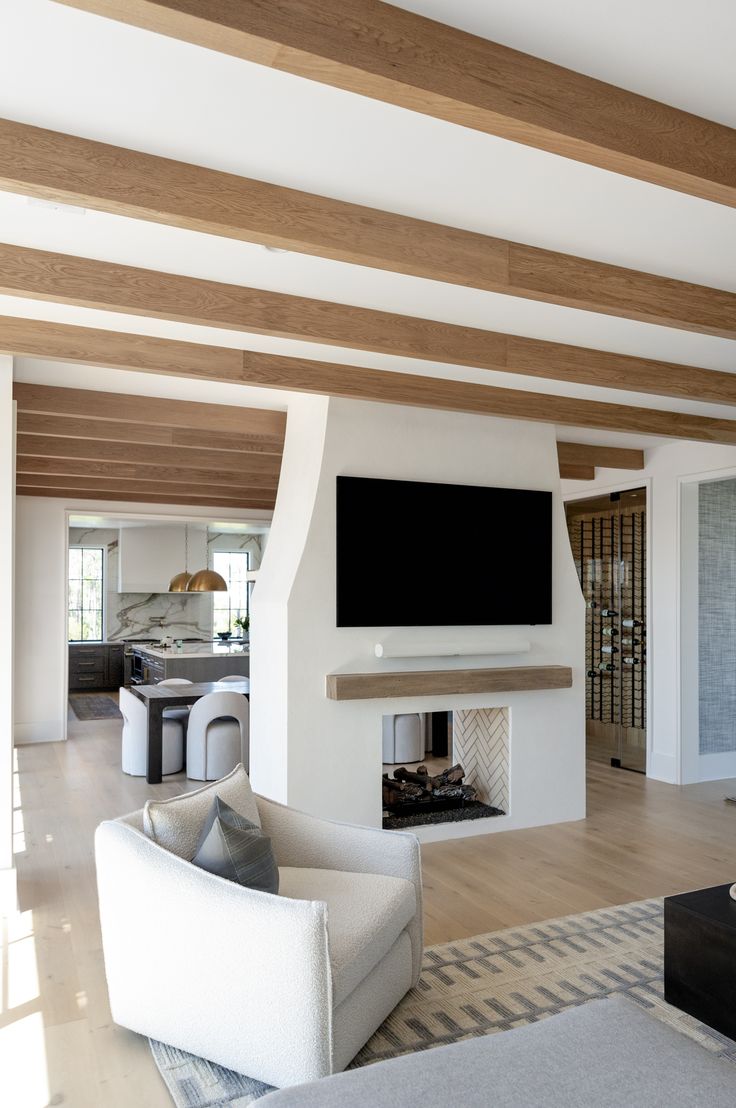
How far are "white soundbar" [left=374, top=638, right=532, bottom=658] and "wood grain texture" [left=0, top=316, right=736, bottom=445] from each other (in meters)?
1.35

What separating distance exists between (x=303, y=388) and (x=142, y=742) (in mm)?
3679

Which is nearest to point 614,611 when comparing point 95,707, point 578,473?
point 578,473

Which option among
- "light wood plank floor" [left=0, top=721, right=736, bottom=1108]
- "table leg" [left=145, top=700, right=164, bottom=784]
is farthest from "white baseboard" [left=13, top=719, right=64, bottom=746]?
"table leg" [left=145, top=700, right=164, bottom=784]

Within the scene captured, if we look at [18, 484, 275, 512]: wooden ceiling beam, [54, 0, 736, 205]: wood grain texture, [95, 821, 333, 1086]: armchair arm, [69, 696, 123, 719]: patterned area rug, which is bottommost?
[69, 696, 123, 719]: patterned area rug

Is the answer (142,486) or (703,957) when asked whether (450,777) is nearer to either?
(703,957)

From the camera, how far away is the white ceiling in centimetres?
182

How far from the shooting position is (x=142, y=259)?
121 inches

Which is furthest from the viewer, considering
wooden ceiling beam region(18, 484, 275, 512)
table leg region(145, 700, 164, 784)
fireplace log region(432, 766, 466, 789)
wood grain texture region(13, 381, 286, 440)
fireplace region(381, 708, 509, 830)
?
wooden ceiling beam region(18, 484, 275, 512)

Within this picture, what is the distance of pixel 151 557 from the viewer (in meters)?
12.3

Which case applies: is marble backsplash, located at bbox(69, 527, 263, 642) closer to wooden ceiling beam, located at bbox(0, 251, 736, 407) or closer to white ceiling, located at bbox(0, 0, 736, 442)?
wooden ceiling beam, located at bbox(0, 251, 736, 407)

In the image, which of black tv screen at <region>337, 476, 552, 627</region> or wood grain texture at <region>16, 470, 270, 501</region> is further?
wood grain texture at <region>16, 470, 270, 501</region>

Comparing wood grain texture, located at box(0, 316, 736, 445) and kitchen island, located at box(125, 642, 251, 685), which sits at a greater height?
wood grain texture, located at box(0, 316, 736, 445)

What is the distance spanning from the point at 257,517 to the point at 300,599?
4.97 m

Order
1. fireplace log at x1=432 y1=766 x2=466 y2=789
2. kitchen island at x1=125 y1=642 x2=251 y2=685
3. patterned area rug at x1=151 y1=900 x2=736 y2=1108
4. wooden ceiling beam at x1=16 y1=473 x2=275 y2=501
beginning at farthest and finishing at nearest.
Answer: kitchen island at x1=125 y1=642 x2=251 y2=685, wooden ceiling beam at x1=16 y1=473 x2=275 y2=501, fireplace log at x1=432 y1=766 x2=466 y2=789, patterned area rug at x1=151 y1=900 x2=736 y2=1108
